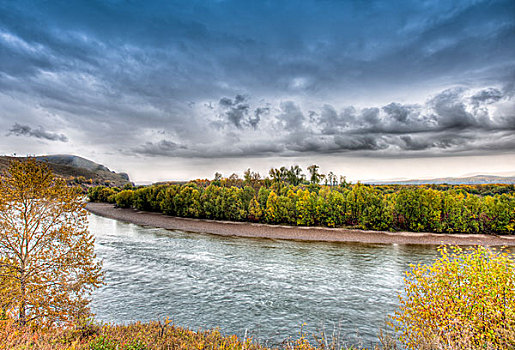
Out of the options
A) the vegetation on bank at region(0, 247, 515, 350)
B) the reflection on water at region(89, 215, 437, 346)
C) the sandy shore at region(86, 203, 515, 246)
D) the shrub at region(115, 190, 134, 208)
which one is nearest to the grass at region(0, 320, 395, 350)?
the vegetation on bank at region(0, 247, 515, 350)

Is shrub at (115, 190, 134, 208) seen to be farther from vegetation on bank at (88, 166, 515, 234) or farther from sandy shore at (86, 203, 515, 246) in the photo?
sandy shore at (86, 203, 515, 246)

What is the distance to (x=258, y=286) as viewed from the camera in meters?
23.0

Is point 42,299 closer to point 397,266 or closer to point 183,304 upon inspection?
point 183,304

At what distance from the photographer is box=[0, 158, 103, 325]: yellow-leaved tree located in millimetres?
11070

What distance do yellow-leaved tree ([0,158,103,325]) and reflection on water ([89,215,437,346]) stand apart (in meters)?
6.03

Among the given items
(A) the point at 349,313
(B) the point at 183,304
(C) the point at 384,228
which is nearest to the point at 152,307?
(B) the point at 183,304

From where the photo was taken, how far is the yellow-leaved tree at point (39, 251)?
11070mm

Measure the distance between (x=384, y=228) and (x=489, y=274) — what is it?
4668 centimetres

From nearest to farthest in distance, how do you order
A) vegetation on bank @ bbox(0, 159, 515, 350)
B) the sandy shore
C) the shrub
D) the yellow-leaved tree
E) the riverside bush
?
vegetation on bank @ bbox(0, 159, 515, 350), the yellow-leaved tree, the sandy shore, the riverside bush, the shrub

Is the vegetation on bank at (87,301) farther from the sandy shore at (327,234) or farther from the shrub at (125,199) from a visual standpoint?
the shrub at (125,199)

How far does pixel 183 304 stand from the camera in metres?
19.1

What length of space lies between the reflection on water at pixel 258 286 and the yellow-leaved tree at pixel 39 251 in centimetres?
603

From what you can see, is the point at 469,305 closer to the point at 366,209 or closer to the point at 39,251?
the point at 39,251

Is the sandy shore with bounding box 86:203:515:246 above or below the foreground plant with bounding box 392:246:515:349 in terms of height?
below
